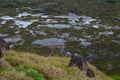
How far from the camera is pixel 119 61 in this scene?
2263 inches

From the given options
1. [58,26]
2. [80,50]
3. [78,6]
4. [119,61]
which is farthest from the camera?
[78,6]

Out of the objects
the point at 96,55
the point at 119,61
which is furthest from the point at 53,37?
the point at 119,61

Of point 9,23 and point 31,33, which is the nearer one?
point 31,33

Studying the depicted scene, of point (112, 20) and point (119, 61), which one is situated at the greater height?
point (119, 61)

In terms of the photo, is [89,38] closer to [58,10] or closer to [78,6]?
[58,10]

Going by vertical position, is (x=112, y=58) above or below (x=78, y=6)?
above

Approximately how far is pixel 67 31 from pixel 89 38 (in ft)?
28.5

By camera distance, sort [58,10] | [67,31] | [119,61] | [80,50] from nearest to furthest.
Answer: [119,61] < [80,50] < [67,31] < [58,10]

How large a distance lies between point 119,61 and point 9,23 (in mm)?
45853

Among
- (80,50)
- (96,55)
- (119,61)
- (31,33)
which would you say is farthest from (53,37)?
(119,61)

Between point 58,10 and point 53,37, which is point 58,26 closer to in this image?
point 53,37

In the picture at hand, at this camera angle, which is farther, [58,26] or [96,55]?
[58,26]

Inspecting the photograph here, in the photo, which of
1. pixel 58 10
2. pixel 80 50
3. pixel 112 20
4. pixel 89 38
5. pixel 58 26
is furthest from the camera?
pixel 58 10

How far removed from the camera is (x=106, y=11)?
11431 centimetres
